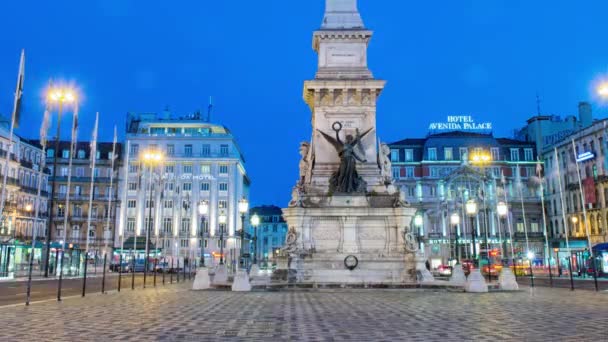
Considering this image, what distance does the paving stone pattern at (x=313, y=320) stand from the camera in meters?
11.8

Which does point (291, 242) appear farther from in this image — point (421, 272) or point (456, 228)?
point (456, 228)

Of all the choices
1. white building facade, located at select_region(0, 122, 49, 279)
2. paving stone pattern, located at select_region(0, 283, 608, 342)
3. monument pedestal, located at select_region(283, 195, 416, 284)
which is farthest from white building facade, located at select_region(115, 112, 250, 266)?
paving stone pattern, located at select_region(0, 283, 608, 342)

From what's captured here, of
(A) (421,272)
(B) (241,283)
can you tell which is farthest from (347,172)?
(B) (241,283)

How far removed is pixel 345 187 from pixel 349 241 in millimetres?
3046

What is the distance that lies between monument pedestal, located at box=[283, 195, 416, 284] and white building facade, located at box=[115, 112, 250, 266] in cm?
6513

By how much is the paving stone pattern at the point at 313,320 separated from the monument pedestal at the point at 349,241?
6822 mm

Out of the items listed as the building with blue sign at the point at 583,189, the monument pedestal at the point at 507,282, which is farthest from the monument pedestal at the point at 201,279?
the building with blue sign at the point at 583,189

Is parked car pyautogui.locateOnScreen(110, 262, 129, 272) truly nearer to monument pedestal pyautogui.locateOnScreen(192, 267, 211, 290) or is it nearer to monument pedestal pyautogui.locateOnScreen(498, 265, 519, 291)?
monument pedestal pyautogui.locateOnScreen(192, 267, 211, 290)

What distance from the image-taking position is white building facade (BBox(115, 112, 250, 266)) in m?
94.4

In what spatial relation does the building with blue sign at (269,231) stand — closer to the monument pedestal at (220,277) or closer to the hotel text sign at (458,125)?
the hotel text sign at (458,125)

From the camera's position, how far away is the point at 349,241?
29.7m

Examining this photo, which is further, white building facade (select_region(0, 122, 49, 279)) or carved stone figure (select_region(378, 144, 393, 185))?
white building facade (select_region(0, 122, 49, 279))

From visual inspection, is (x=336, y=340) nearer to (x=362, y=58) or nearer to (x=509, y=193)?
(x=362, y=58)

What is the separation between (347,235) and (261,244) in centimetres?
12087
